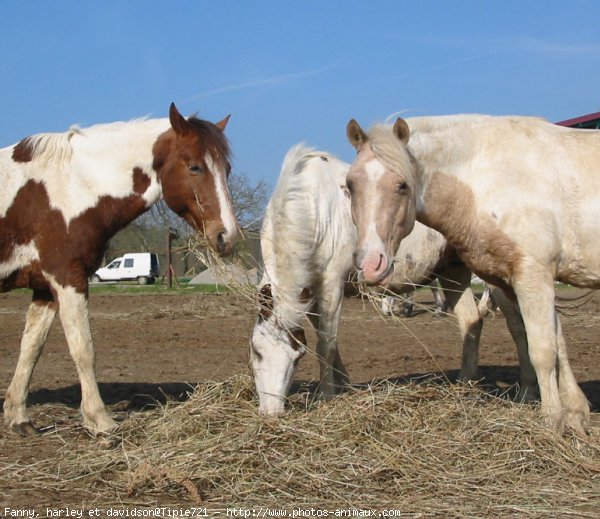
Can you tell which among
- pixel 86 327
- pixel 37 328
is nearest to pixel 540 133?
pixel 86 327

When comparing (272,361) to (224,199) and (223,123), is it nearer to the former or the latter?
(224,199)

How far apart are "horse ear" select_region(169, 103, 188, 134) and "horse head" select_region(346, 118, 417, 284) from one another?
1558 millimetres

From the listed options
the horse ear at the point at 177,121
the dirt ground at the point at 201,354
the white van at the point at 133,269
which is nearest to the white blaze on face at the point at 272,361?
the dirt ground at the point at 201,354

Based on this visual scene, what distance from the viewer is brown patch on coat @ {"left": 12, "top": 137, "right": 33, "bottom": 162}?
248 inches

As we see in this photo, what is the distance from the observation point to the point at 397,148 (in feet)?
16.7

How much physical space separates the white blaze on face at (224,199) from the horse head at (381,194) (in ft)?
3.91

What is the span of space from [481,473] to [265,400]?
5.58 feet

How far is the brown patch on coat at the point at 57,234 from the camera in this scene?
5.98 m

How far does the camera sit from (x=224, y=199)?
19.7ft

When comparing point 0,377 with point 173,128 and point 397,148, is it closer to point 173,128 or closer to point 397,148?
point 173,128

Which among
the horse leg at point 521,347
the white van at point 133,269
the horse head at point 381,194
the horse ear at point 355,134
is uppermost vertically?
the horse ear at point 355,134

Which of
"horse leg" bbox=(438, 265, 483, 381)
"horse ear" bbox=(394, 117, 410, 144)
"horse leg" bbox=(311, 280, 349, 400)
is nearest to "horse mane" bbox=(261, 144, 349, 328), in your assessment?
"horse leg" bbox=(311, 280, 349, 400)

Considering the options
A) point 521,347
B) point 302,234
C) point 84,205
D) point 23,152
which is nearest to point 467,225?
point 302,234

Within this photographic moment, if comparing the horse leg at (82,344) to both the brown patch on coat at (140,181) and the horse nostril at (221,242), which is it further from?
the horse nostril at (221,242)
